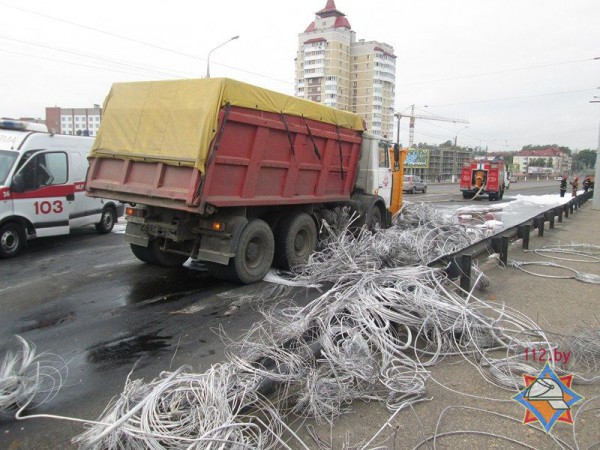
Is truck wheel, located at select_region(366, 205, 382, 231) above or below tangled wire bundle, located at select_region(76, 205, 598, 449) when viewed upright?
above

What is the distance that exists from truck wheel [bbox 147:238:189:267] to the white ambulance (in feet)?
9.35

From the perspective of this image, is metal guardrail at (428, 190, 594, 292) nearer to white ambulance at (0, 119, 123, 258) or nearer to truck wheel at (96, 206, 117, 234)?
white ambulance at (0, 119, 123, 258)

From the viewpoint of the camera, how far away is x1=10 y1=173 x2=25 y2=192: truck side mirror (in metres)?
8.04

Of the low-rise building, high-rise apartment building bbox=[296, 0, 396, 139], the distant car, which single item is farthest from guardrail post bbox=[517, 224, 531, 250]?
the low-rise building

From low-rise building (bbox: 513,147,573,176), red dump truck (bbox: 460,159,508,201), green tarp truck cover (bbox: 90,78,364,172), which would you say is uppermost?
low-rise building (bbox: 513,147,573,176)

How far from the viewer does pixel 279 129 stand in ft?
22.4

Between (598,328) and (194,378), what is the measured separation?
4.29 meters

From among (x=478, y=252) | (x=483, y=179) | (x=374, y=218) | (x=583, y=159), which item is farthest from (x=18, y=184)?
(x=583, y=159)

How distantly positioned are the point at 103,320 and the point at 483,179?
2752cm

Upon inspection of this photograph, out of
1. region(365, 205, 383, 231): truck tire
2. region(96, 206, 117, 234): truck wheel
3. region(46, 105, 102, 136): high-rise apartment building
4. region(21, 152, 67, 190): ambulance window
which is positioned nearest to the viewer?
region(21, 152, 67, 190): ambulance window

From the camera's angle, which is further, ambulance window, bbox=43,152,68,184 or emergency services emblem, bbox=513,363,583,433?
ambulance window, bbox=43,152,68,184

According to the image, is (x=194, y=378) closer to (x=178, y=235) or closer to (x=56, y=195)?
(x=178, y=235)

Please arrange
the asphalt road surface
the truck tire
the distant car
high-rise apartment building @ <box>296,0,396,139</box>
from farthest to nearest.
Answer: high-rise apartment building @ <box>296,0,396,139</box>, the distant car, the truck tire, the asphalt road surface

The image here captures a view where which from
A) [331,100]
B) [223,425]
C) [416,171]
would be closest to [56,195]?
[223,425]
